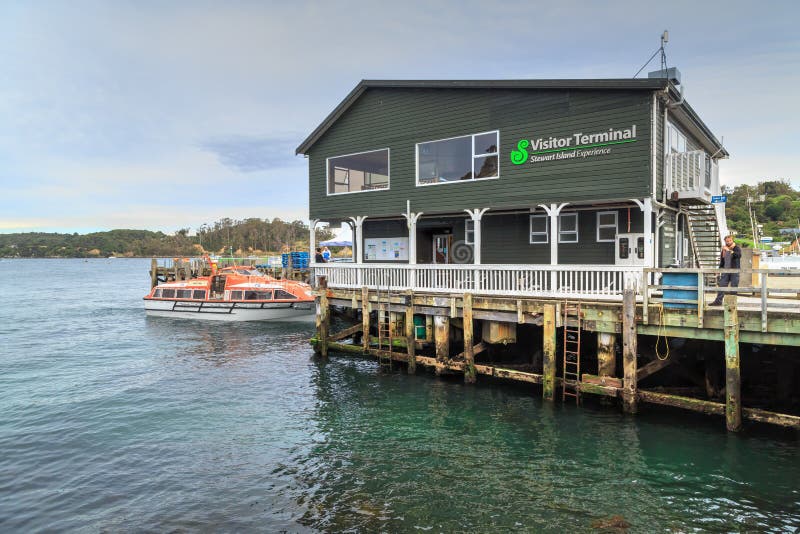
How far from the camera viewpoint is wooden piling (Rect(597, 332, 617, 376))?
12375 mm

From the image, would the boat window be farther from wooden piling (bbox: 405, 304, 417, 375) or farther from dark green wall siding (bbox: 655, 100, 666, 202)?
dark green wall siding (bbox: 655, 100, 666, 202)

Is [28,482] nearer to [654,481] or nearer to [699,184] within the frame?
[654,481]

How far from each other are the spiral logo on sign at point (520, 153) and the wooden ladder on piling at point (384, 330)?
5.80m

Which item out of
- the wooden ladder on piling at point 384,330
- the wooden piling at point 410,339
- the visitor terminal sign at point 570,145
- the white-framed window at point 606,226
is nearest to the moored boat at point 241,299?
the wooden ladder on piling at point 384,330

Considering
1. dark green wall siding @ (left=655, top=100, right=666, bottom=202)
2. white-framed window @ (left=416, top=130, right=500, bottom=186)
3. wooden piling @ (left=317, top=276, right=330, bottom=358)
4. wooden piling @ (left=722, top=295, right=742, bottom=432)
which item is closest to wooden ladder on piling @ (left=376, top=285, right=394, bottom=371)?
wooden piling @ (left=317, top=276, right=330, bottom=358)

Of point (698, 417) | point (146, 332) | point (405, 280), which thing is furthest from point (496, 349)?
point (146, 332)

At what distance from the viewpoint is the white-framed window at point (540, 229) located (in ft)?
58.2

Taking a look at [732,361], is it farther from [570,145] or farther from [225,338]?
[225,338]

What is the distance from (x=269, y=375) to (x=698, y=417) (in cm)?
1302

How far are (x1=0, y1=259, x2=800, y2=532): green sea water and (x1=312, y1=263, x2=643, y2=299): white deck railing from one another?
2.82 meters

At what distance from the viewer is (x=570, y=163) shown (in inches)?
596

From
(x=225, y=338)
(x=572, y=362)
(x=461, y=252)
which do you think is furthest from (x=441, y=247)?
(x=225, y=338)

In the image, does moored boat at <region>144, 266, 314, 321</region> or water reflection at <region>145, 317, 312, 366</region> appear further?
moored boat at <region>144, 266, 314, 321</region>

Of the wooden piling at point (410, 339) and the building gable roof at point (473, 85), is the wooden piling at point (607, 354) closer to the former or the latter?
the wooden piling at point (410, 339)
